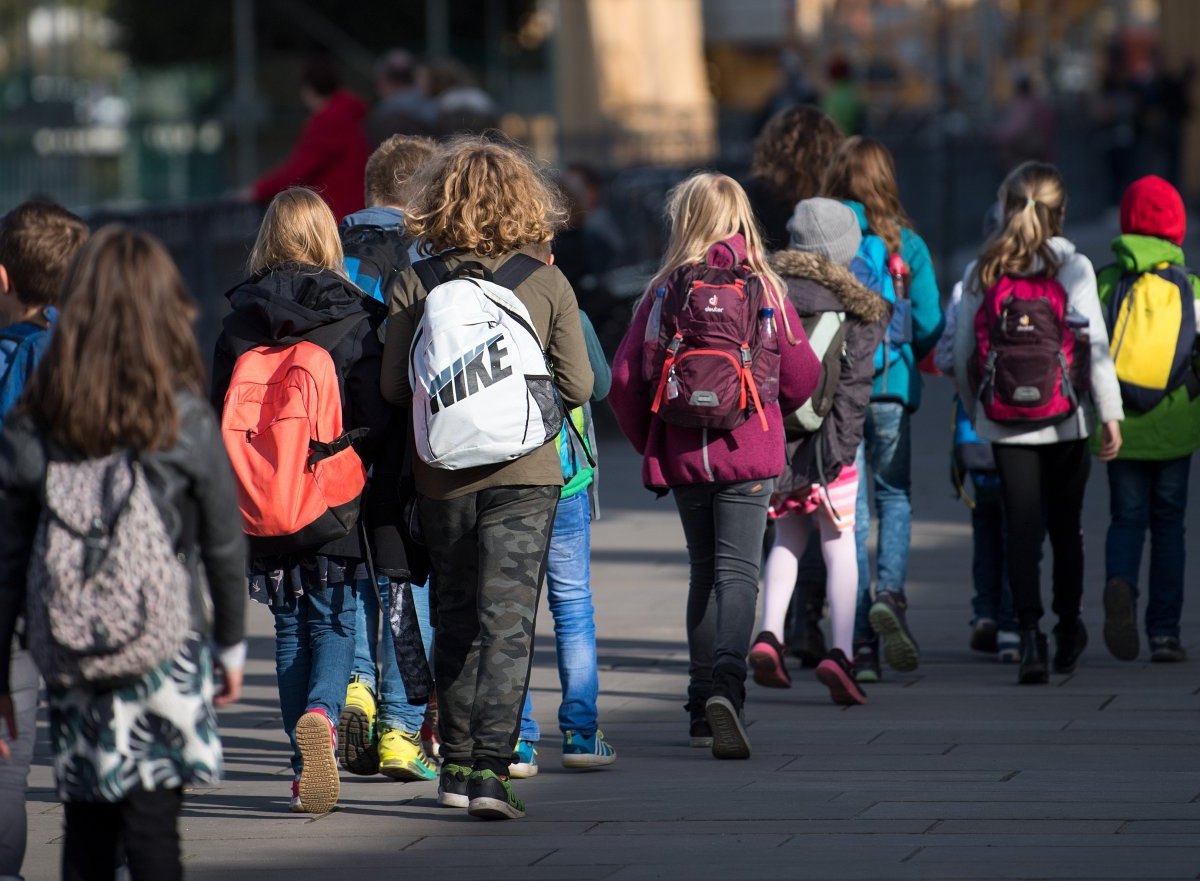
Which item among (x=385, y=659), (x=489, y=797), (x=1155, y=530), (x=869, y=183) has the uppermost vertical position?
(x=869, y=183)

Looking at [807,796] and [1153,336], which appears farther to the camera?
[1153,336]

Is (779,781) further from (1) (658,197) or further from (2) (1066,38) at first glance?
(2) (1066,38)

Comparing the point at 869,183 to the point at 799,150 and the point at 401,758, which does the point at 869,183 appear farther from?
the point at 401,758

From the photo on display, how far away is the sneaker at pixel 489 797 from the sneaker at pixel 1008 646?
2.78m

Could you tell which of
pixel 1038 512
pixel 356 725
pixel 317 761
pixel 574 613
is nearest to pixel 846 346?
pixel 1038 512

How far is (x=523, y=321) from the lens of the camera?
5617mm

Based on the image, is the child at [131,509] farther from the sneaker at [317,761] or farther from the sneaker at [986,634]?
the sneaker at [986,634]

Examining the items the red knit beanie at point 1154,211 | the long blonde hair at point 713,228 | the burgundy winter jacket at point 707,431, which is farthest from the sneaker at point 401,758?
the red knit beanie at point 1154,211

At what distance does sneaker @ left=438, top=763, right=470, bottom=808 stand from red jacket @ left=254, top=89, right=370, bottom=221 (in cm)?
598

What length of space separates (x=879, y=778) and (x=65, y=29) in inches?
801

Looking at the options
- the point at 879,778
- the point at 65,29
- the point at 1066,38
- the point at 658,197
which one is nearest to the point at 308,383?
the point at 879,778

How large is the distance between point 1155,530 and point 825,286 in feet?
5.68

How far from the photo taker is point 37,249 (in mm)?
5195

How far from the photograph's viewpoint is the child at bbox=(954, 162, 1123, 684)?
7.23 metres
